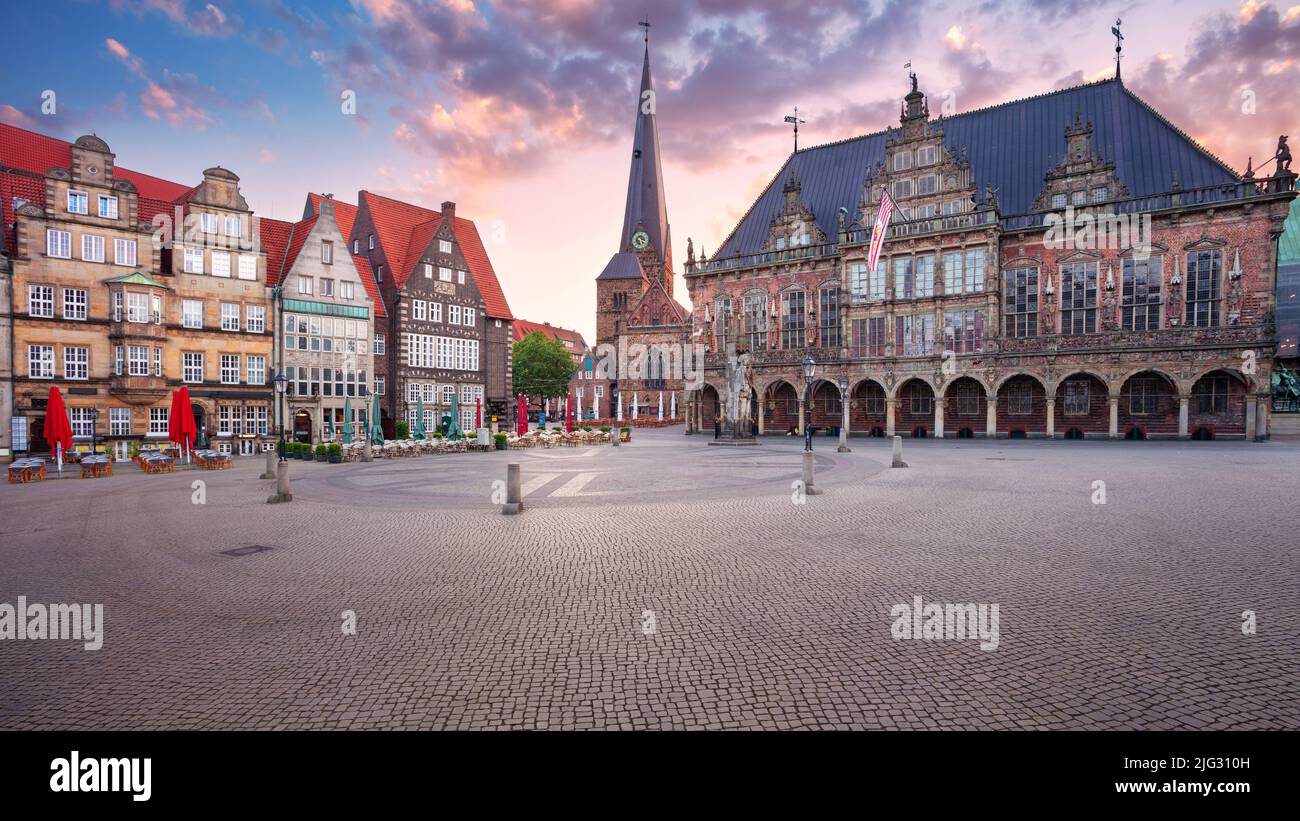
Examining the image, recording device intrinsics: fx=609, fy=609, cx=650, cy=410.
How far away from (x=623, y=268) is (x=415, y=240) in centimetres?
4591

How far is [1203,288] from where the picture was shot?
34.3m

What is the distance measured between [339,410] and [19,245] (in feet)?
55.1

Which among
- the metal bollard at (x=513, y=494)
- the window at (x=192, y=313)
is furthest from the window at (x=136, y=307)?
the metal bollard at (x=513, y=494)

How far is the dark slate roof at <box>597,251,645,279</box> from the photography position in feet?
289

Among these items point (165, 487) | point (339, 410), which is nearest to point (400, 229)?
point (339, 410)

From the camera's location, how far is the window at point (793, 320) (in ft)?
153

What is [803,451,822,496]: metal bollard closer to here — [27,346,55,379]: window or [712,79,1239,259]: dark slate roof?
[712,79,1239,259]: dark slate roof

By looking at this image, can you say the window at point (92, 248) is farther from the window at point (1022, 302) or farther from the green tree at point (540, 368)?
the window at point (1022, 302)

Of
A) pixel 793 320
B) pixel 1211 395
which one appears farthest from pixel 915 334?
pixel 1211 395

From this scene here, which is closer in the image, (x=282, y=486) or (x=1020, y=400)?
A: (x=282, y=486)

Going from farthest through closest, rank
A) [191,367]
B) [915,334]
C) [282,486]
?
1. [915,334]
2. [191,367]
3. [282,486]

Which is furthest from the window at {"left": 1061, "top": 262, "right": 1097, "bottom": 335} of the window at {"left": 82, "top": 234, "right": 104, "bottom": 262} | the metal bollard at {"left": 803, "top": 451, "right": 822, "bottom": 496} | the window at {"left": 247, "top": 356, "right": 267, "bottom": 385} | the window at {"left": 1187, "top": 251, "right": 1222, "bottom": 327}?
the window at {"left": 82, "top": 234, "right": 104, "bottom": 262}

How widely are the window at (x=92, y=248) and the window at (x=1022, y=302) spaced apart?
51812mm

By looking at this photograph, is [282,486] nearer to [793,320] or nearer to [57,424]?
[57,424]
